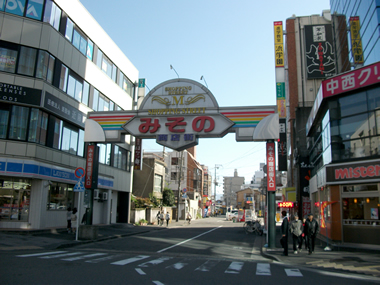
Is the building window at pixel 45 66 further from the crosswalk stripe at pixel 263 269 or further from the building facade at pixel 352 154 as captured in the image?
the crosswalk stripe at pixel 263 269

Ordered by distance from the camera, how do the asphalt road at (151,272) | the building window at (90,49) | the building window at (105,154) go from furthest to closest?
the building window at (105,154)
the building window at (90,49)
the asphalt road at (151,272)

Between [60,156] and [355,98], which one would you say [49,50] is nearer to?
[60,156]

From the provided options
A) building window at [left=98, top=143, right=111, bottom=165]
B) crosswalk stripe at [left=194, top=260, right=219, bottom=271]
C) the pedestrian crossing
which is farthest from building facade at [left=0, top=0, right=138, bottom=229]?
crosswalk stripe at [left=194, top=260, right=219, bottom=271]

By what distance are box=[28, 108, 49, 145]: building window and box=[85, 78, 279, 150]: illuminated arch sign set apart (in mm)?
3163

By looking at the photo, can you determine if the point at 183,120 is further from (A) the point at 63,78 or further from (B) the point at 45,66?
(A) the point at 63,78

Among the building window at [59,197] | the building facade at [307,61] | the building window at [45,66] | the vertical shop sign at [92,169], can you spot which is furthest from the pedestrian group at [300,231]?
the building window at [45,66]

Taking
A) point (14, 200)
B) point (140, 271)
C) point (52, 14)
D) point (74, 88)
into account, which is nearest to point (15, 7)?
point (52, 14)

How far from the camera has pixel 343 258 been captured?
12.2 m

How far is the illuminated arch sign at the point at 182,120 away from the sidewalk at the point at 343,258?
567 cm

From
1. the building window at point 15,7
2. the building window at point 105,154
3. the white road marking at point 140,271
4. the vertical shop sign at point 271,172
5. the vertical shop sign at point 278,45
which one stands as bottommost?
the white road marking at point 140,271

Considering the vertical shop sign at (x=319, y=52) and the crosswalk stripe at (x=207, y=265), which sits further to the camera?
the vertical shop sign at (x=319, y=52)

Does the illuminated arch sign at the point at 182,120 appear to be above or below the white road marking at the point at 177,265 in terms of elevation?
above

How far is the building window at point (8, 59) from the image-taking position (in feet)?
59.6

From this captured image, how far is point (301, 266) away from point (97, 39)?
23381 mm
